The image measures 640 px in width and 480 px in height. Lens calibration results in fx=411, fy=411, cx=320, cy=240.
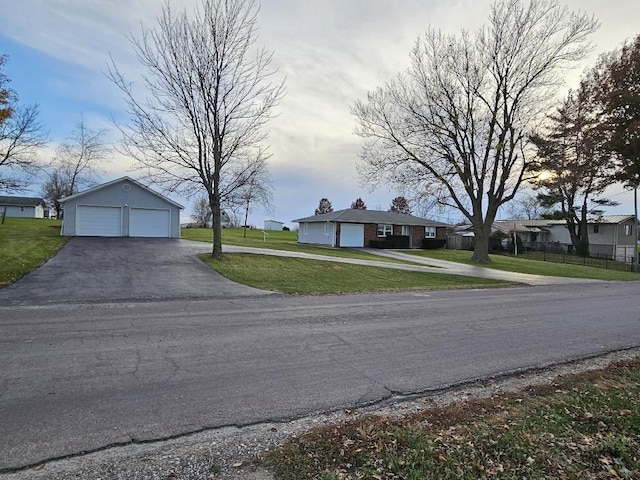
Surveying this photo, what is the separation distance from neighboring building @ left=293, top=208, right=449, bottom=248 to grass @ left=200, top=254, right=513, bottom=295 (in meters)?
15.1

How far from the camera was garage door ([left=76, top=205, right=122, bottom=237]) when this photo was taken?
1042 inches

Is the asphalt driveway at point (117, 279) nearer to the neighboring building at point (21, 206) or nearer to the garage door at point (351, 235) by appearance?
the garage door at point (351, 235)

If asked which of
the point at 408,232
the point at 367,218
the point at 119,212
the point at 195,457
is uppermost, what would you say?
the point at 367,218

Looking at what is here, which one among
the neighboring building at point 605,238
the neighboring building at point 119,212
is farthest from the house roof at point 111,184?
the neighboring building at point 605,238

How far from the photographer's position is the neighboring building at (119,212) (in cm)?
2639

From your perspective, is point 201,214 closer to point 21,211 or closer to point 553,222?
point 21,211

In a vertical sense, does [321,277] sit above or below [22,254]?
below

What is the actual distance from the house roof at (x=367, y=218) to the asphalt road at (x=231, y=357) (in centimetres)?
2591

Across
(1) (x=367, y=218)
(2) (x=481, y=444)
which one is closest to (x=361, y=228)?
(1) (x=367, y=218)

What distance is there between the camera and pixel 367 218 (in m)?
37.8

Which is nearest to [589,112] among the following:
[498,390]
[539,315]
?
[539,315]

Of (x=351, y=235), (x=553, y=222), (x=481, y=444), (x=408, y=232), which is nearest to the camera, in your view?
(x=481, y=444)

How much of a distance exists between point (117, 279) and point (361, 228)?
26.4 metres

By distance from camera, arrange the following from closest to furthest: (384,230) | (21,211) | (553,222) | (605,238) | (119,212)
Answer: (119,212), (384,230), (605,238), (553,222), (21,211)
